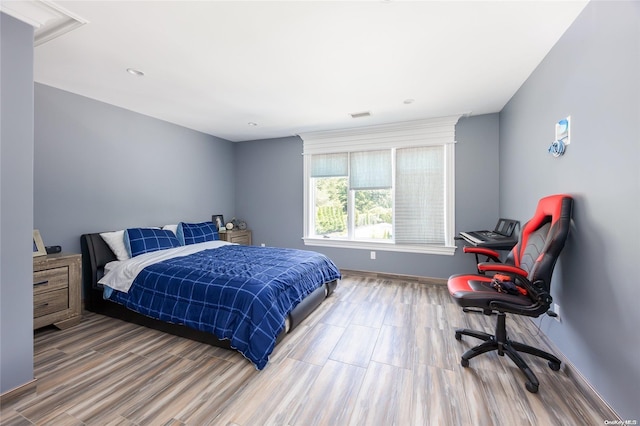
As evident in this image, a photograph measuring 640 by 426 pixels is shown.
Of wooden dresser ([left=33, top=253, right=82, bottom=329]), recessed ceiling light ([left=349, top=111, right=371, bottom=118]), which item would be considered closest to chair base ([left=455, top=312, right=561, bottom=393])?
recessed ceiling light ([left=349, top=111, right=371, bottom=118])

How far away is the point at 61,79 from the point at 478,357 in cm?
469

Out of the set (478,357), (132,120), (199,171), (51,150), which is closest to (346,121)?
(199,171)

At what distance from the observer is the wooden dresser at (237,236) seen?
4.61 metres

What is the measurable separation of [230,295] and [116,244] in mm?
1953

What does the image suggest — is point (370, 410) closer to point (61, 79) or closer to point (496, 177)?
point (496, 177)

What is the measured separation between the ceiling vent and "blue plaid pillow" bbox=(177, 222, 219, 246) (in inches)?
98.1

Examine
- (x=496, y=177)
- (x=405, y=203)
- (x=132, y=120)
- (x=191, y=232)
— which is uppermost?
(x=132, y=120)

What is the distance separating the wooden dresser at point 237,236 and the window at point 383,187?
125 centimetres

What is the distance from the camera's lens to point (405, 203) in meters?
4.03

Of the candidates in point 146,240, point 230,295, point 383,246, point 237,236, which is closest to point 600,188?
point 230,295

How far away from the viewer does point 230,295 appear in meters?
2.11

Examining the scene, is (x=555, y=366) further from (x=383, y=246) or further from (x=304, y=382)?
(x=383, y=246)

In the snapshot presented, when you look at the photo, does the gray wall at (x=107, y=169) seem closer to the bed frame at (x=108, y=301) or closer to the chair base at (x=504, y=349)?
the bed frame at (x=108, y=301)

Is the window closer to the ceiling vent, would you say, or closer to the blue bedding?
the blue bedding
